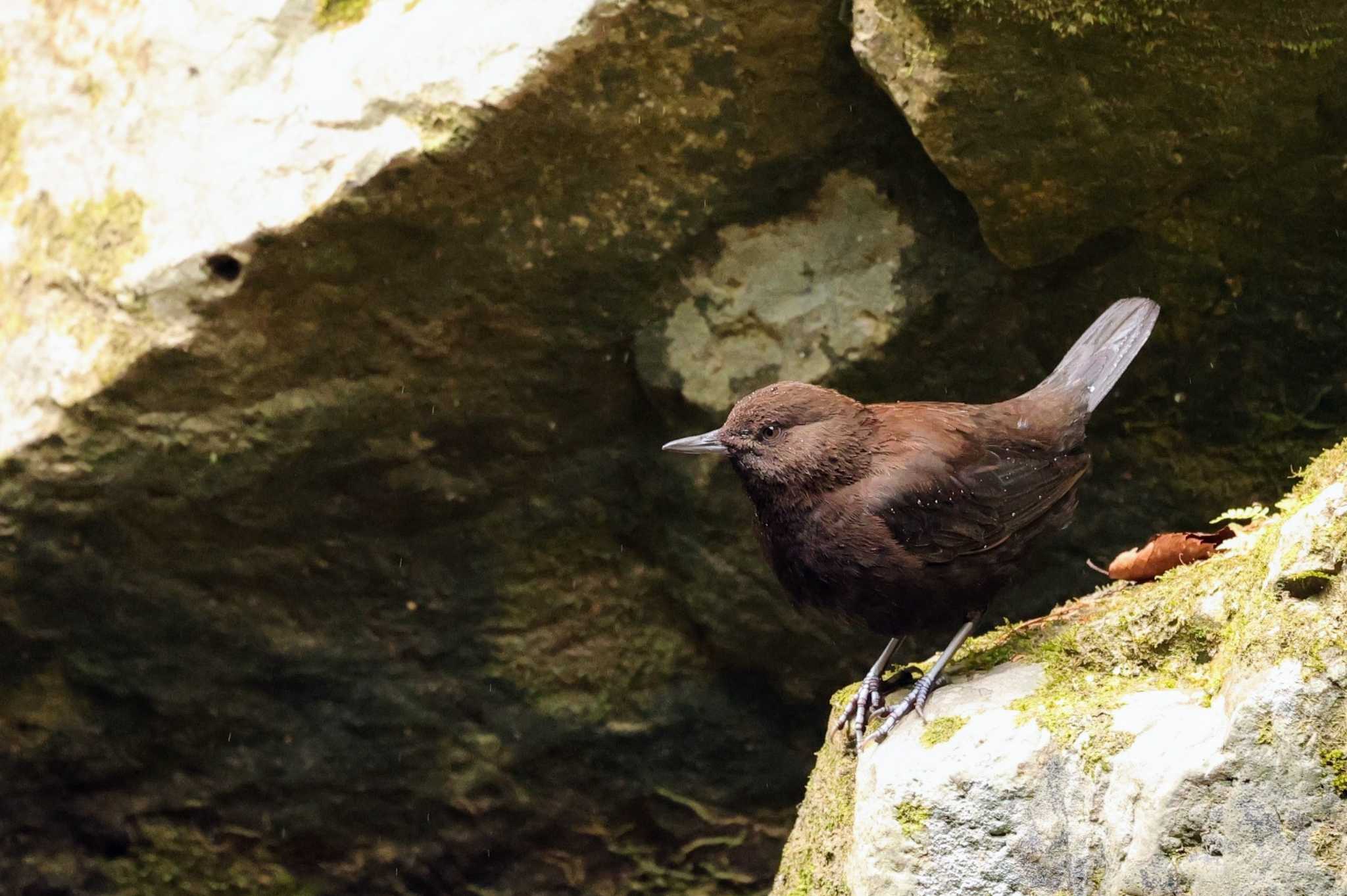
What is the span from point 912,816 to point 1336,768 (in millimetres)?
844

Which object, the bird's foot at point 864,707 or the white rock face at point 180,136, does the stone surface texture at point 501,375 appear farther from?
the bird's foot at point 864,707

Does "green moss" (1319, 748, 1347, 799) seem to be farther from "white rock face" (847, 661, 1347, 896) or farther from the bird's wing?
the bird's wing

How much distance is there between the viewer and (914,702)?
318 cm

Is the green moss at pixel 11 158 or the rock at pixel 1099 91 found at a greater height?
the green moss at pixel 11 158

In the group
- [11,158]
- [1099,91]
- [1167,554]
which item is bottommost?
[1167,554]

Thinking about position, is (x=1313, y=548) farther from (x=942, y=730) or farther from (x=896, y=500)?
(x=896, y=500)

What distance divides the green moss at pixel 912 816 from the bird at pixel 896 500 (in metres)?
0.39

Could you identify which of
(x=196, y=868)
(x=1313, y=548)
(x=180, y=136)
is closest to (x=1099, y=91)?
(x=1313, y=548)

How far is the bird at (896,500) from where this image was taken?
338 cm

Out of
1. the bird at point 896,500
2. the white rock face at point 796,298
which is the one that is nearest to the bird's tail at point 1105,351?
the bird at point 896,500

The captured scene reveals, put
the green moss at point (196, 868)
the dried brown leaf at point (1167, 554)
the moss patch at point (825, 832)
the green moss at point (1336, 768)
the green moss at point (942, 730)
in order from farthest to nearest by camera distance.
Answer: the green moss at point (196, 868), the dried brown leaf at point (1167, 554), the moss patch at point (825, 832), the green moss at point (942, 730), the green moss at point (1336, 768)

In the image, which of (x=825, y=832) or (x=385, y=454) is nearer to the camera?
(x=825, y=832)

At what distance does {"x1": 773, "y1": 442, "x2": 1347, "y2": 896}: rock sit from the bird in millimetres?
248

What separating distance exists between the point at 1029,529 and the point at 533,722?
2.27m
